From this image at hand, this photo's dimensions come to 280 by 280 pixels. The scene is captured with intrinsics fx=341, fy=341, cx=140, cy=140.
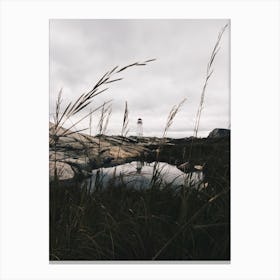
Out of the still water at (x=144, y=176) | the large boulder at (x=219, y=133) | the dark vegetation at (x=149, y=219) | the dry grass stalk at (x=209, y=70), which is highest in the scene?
the dry grass stalk at (x=209, y=70)

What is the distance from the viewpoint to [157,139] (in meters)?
2.01

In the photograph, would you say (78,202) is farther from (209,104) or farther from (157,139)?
(209,104)

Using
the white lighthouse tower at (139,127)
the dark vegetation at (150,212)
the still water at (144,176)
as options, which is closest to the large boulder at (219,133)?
the dark vegetation at (150,212)

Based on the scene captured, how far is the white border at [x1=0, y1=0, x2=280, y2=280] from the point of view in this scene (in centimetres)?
201

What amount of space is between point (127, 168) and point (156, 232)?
15.9 inches

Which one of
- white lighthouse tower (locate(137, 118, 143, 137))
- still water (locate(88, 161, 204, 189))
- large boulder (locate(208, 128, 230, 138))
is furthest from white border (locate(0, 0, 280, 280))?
white lighthouse tower (locate(137, 118, 143, 137))

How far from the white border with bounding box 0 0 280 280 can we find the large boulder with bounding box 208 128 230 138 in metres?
0.06

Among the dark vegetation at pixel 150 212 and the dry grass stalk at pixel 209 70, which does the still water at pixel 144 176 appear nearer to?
the dark vegetation at pixel 150 212

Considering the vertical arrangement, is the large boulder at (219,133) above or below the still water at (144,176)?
above
